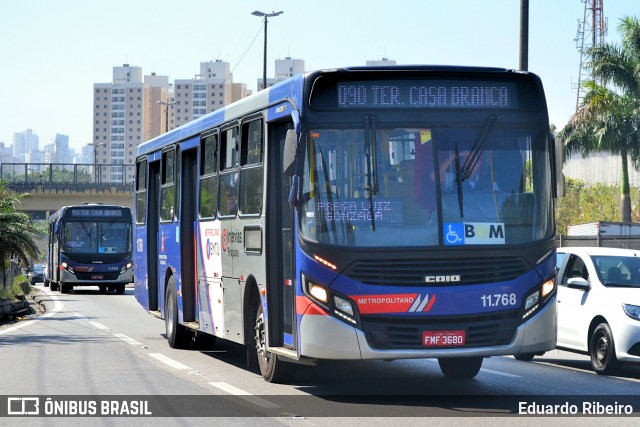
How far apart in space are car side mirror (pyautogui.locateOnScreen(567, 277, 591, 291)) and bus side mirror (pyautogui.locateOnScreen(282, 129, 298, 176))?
219 inches

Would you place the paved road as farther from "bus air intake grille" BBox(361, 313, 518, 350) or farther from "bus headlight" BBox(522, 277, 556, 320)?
"bus headlight" BBox(522, 277, 556, 320)

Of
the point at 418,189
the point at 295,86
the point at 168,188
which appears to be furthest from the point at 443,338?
the point at 168,188

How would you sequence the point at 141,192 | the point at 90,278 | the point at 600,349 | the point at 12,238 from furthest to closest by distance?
1. the point at 90,278
2. the point at 12,238
3. the point at 141,192
4. the point at 600,349

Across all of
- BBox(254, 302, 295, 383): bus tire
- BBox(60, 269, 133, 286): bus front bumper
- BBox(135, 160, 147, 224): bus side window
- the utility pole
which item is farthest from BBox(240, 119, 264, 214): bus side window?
BBox(60, 269, 133, 286): bus front bumper

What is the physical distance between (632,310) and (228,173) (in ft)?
16.7

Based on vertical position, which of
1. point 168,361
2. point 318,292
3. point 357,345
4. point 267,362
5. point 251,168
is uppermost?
point 251,168

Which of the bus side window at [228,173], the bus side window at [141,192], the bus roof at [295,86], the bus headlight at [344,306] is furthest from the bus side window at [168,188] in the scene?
the bus headlight at [344,306]

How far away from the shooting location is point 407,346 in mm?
11117

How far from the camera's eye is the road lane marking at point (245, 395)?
36.6 ft

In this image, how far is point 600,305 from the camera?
1494 centimetres

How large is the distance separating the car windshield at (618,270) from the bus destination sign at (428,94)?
4.49 m

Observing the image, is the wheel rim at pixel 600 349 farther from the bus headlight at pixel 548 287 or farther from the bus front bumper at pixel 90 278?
the bus front bumper at pixel 90 278

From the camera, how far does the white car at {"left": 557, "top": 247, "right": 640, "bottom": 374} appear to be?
14.4 meters

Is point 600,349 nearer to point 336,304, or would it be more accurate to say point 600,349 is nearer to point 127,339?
point 336,304
